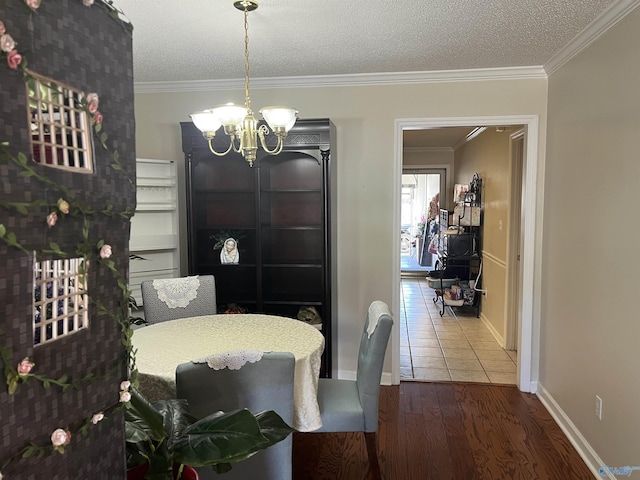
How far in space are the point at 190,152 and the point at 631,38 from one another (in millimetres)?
2742

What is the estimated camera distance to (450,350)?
4.57m

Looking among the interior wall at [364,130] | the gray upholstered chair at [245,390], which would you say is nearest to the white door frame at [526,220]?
the interior wall at [364,130]

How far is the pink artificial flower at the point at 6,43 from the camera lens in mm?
542

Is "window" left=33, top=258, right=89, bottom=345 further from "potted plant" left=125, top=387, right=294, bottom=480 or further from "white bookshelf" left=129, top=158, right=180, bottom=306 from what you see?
"white bookshelf" left=129, top=158, right=180, bottom=306

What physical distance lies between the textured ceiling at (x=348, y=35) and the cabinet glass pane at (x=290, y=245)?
3.93 feet

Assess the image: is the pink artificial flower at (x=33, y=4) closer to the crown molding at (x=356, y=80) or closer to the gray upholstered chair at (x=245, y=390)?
the gray upholstered chair at (x=245, y=390)

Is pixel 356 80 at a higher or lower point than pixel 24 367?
higher

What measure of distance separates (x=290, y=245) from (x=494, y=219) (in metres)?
2.67

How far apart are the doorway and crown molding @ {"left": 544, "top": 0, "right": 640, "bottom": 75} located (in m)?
5.44

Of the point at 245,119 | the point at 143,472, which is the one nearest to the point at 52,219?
the point at 143,472

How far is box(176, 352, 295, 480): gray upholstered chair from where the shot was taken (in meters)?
1.60

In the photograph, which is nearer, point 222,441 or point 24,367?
point 24,367

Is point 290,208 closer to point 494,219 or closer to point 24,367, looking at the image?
point 494,219

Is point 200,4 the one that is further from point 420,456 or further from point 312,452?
point 420,456
